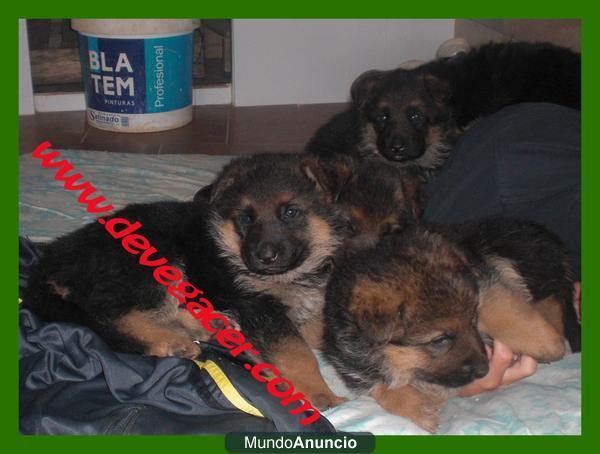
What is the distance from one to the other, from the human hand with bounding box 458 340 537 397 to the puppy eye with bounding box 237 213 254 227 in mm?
944

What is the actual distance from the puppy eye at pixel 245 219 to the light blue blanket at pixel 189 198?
1.96ft

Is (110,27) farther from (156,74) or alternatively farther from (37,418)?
(37,418)

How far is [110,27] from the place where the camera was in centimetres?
559

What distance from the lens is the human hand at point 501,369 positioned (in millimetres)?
2145

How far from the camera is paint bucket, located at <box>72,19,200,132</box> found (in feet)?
18.4

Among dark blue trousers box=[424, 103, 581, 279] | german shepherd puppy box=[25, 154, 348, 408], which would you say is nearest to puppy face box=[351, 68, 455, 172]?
dark blue trousers box=[424, 103, 581, 279]

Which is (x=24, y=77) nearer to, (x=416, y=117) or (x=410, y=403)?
(x=416, y=117)

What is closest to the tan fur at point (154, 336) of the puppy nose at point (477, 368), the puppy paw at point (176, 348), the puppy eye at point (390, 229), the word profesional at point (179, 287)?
the puppy paw at point (176, 348)

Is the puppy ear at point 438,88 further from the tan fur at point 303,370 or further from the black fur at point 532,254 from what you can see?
the tan fur at point 303,370

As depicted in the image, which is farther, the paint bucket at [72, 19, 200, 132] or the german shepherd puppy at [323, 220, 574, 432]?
the paint bucket at [72, 19, 200, 132]

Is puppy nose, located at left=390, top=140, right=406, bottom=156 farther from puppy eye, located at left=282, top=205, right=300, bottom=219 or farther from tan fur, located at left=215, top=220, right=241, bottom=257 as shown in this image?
tan fur, located at left=215, top=220, right=241, bottom=257

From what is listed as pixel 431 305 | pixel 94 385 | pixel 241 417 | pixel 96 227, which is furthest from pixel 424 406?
pixel 96 227

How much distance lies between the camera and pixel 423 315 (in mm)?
2012

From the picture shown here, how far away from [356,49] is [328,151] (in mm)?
3486
